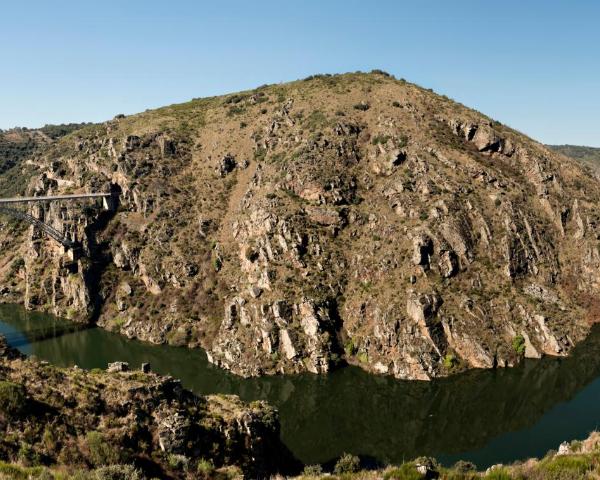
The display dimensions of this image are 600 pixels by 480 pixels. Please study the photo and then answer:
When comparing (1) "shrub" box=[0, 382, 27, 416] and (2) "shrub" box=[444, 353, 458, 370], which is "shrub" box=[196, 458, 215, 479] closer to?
(1) "shrub" box=[0, 382, 27, 416]

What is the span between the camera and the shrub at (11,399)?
82.7ft

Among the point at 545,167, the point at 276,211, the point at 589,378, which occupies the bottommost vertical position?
the point at 589,378

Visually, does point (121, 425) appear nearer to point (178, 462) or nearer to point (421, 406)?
point (178, 462)

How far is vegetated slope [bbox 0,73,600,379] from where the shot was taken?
77312 millimetres

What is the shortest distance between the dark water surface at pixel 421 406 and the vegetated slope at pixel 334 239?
311 cm

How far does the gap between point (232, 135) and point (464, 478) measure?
119 meters

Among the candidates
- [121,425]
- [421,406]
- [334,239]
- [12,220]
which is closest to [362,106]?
[334,239]

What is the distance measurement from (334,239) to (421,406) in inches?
1478

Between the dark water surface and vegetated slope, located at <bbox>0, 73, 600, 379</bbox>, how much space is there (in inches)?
122

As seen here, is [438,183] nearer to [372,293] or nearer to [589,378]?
[372,293]

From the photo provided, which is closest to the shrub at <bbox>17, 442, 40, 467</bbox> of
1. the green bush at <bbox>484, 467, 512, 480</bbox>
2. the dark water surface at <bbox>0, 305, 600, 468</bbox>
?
the green bush at <bbox>484, 467, 512, 480</bbox>

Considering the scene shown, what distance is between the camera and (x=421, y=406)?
2534 inches

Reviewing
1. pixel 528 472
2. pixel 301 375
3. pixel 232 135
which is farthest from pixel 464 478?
pixel 232 135

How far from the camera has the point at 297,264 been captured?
282 ft
